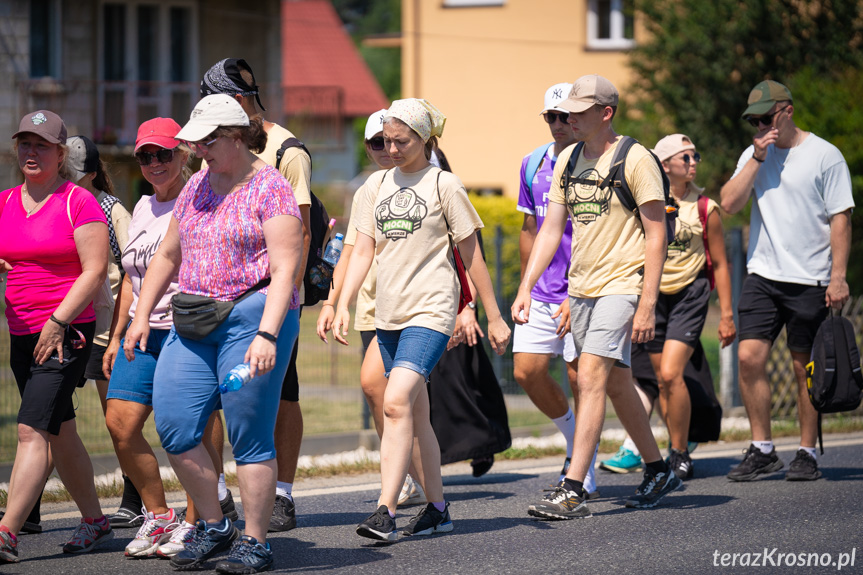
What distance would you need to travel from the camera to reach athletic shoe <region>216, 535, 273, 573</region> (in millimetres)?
4617

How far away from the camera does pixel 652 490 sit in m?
6.12

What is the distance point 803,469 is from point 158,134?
13.9ft

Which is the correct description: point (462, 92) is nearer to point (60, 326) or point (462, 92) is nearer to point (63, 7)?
point (63, 7)

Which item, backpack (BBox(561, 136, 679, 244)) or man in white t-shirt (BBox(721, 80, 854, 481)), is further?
man in white t-shirt (BBox(721, 80, 854, 481))

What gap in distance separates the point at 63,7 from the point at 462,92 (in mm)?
9829

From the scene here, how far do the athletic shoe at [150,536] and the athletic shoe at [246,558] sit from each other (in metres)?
0.52

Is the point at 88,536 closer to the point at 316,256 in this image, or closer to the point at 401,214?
the point at 316,256

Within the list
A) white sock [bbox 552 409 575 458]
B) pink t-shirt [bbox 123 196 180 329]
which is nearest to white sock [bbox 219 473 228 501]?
pink t-shirt [bbox 123 196 180 329]

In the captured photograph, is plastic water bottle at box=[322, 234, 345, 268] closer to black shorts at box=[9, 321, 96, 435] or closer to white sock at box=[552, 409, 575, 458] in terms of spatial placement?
black shorts at box=[9, 321, 96, 435]

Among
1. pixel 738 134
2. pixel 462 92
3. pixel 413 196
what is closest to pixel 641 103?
pixel 738 134

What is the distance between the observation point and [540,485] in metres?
7.03

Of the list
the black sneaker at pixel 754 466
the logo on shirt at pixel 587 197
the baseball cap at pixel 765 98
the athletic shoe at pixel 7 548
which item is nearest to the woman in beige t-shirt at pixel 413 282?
the logo on shirt at pixel 587 197

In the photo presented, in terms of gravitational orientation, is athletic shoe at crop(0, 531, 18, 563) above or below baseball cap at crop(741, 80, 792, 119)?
below

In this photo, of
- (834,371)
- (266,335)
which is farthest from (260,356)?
(834,371)
